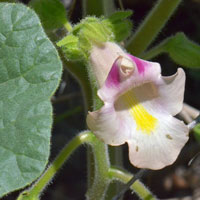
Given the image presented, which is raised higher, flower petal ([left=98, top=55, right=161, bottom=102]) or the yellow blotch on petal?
flower petal ([left=98, top=55, right=161, bottom=102])

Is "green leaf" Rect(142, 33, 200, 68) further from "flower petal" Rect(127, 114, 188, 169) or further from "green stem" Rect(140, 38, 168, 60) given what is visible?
"flower petal" Rect(127, 114, 188, 169)

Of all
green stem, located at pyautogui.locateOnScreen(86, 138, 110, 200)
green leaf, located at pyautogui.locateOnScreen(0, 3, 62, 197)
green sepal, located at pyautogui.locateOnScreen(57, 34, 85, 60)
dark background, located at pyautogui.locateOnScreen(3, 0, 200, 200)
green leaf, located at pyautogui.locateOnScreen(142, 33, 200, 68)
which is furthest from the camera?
dark background, located at pyautogui.locateOnScreen(3, 0, 200, 200)

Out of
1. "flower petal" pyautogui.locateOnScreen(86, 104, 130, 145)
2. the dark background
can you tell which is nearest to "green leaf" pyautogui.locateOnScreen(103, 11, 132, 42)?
"flower petal" pyautogui.locateOnScreen(86, 104, 130, 145)

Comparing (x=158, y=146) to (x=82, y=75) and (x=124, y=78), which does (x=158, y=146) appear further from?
(x=82, y=75)

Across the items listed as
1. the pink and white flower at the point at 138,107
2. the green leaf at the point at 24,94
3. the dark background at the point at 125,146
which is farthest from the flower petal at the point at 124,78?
the dark background at the point at 125,146

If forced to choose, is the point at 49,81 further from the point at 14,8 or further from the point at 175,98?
the point at 175,98

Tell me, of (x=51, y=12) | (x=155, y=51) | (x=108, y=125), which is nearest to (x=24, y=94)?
(x=108, y=125)

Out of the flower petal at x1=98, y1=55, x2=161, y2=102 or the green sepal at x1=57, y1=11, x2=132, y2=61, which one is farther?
the green sepal at x1=57, y1=11, x2=132, y2=61

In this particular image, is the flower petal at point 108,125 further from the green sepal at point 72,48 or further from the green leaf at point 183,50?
the green leaf at point 183,50
